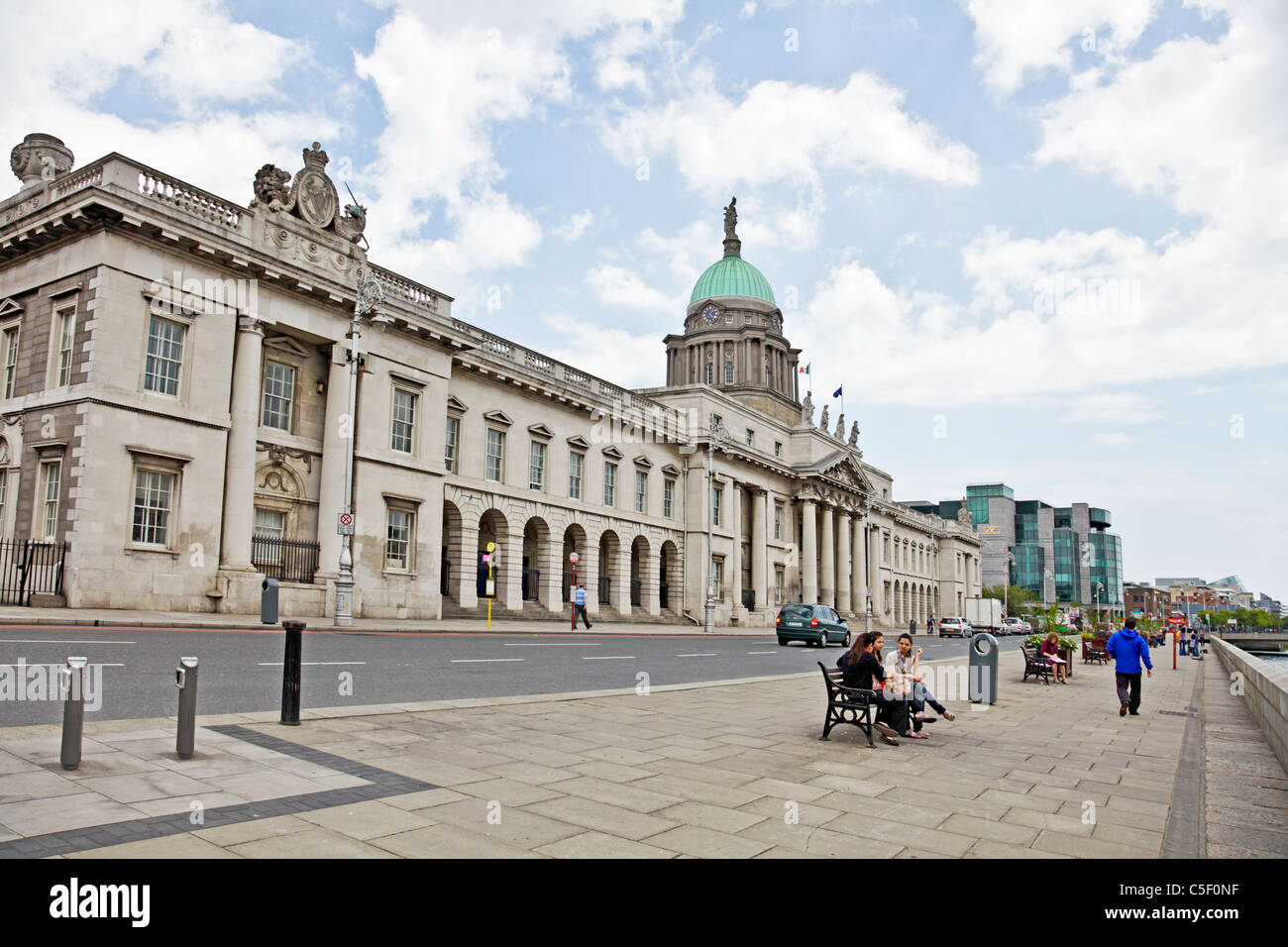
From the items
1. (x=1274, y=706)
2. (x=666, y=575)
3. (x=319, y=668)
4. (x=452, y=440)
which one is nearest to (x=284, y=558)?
(x=452, y=440)

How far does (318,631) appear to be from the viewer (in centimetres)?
2300

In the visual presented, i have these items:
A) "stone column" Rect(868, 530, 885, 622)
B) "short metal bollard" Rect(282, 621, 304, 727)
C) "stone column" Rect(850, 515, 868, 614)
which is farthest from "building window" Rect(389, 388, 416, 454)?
"stone column" Rect(868, 530, 885, 622)

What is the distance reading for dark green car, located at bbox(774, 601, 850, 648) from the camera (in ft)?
118

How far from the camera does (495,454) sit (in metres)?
39.7

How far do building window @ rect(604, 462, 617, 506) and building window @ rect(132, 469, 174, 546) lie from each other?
25.2m

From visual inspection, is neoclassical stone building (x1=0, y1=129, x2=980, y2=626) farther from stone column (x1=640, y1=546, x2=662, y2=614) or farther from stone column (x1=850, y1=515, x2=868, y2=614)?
stone column (x1=850, y1=515, x2=868, y2=614)

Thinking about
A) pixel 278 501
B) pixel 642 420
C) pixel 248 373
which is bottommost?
pixel 278 501

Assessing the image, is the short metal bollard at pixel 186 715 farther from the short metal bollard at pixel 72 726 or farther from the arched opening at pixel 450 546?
the arched opening at pixel 450 546

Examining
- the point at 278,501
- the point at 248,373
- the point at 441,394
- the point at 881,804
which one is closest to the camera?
the point at 881,804

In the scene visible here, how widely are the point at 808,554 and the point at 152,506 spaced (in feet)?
168

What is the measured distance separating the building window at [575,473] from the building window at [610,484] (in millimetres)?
2338
